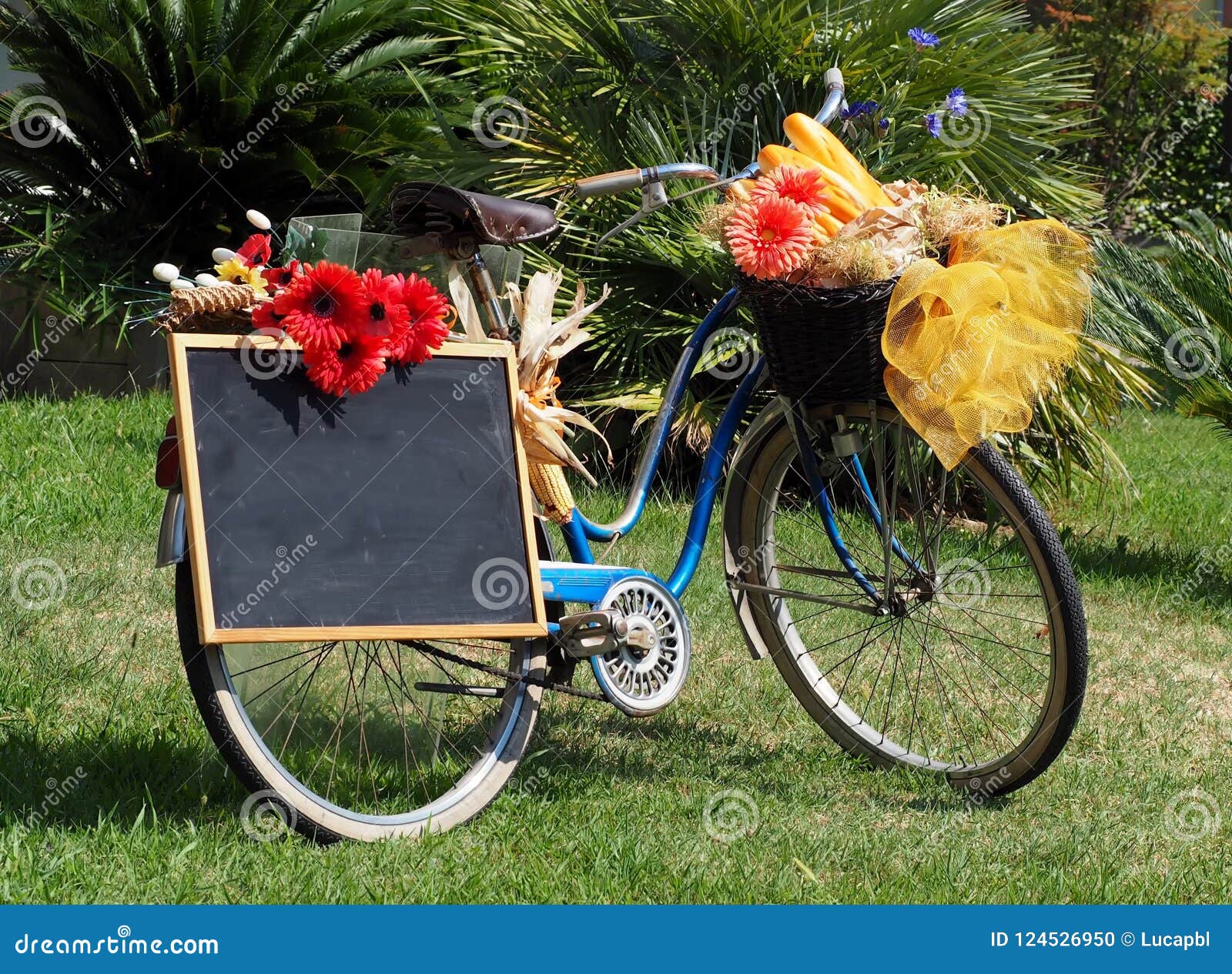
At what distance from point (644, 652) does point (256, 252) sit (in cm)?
110

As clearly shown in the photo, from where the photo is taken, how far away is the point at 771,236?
2.72m

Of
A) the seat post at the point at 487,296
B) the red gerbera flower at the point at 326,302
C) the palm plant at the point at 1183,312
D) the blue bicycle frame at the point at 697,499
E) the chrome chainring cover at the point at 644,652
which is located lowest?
the palm plant at the point at 1183,312

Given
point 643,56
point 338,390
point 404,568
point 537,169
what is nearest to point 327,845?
point 404,568

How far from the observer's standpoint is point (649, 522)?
206 inches

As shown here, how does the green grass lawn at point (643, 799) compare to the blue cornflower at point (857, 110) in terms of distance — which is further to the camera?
the blue cornflower at point (857, 110)

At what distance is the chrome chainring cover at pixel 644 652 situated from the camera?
2.83m

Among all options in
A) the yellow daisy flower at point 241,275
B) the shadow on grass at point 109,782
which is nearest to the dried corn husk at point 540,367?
the yellow daisy flower at point 241,275

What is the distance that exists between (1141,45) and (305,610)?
471 inches

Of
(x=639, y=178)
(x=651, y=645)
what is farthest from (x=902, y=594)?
(x=639, y=178)

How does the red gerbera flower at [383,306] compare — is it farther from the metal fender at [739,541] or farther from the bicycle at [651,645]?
the metal fender at [739,541]

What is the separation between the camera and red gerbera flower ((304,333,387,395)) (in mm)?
2445

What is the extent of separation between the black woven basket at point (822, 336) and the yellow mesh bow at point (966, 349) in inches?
2.6

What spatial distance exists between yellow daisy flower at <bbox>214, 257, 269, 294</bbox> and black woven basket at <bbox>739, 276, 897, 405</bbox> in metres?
0.95

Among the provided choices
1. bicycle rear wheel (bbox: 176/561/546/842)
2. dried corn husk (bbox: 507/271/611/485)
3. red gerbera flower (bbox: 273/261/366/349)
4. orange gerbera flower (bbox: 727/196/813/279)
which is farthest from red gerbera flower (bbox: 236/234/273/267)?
orange gerbera flower (bbox: 727/196/813/279)
